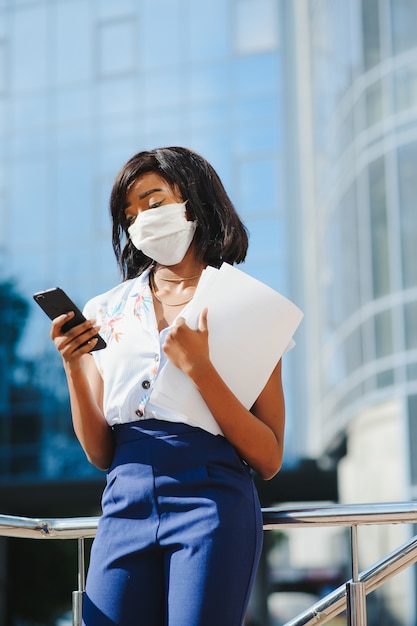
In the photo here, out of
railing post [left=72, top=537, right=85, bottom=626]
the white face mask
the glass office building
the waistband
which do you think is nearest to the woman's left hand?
the waistband

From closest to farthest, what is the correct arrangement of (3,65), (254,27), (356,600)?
(356,600) → (254,27) → (3,65)

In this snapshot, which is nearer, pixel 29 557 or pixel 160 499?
pixel 160 499

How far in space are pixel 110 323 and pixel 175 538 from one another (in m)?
0.67

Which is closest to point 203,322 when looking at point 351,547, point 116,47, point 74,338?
point 74,338

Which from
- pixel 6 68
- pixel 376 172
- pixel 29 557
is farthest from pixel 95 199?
pixel 376 172

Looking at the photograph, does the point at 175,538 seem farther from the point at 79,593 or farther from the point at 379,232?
the point at 379,232

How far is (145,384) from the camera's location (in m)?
2.84

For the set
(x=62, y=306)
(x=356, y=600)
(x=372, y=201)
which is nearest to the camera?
(x=62, y=306)

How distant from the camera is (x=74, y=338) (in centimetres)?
284

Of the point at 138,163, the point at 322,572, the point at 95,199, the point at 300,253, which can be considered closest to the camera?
the point at 138,163

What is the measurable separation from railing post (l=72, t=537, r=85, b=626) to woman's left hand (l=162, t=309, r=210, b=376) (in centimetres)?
81

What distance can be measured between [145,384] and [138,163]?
633 mm

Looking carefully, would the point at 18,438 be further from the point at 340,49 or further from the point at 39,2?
the point at 340,49

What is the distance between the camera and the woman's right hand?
2832 millimetres
